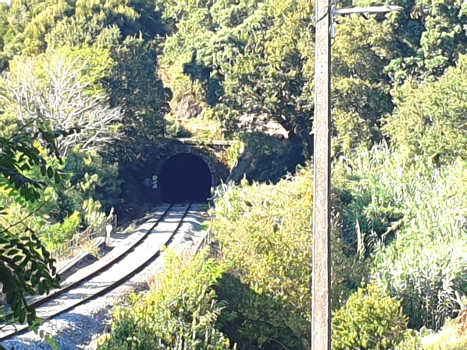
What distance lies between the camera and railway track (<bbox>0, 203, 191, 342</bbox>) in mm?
14711

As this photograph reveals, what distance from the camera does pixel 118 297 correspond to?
1563cm

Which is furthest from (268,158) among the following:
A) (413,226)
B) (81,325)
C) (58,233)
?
(81,325)

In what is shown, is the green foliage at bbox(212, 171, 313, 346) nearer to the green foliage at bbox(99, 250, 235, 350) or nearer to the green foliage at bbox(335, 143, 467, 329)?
the green foliage at bbox(99, 250, 235, 350)

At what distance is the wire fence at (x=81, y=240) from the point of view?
21.5 meters

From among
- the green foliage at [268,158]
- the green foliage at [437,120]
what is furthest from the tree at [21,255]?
the green foliage at [268,158]

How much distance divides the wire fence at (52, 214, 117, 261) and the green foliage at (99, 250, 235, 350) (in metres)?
10.1

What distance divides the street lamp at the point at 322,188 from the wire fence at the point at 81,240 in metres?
15.7

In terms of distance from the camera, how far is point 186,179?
156 ft

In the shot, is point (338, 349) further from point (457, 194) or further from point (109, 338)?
point (457, 194)

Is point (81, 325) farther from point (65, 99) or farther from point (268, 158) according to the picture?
point (268, 158)

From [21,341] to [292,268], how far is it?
196 inches

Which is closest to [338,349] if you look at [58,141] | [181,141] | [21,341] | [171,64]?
[21,341]

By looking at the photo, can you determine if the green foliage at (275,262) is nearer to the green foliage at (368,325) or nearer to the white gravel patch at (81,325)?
the green foliage at (368,325)

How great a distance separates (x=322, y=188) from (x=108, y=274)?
14.1 metres
